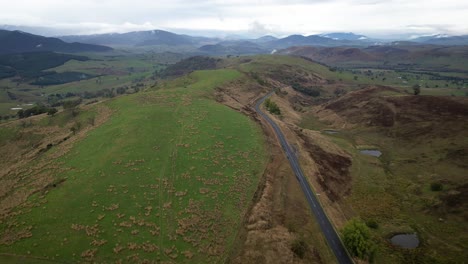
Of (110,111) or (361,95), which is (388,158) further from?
(110,111)

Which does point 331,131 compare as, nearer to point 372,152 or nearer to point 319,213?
point 372,152

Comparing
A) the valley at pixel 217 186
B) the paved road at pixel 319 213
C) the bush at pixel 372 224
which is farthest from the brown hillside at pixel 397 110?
the bush at pixel 372 224

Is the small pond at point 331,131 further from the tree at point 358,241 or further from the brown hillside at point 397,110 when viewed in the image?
the tree at point 358,241

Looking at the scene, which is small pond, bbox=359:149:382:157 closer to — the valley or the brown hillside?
the valley

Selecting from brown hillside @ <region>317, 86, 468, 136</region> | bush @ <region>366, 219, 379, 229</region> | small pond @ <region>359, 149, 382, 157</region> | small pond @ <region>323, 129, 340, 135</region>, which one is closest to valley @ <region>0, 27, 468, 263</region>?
bush @ <region>366, 219, 379, 229</region>

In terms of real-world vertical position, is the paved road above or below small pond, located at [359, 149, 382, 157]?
above

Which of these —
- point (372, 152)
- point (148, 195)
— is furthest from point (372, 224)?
point (372, 152)
